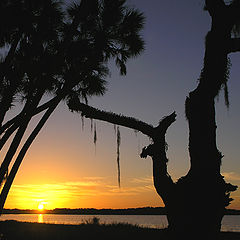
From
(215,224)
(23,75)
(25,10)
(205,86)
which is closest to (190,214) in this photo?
(215,224)

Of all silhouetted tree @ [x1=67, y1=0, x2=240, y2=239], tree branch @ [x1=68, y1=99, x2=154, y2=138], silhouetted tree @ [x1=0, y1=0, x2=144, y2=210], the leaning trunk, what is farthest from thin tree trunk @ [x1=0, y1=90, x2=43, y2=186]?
the leaning trunk

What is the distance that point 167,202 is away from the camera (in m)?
6.98

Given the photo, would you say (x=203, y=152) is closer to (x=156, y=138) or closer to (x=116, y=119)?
(x=156, y=138)

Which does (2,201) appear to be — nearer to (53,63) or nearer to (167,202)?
(53,63)

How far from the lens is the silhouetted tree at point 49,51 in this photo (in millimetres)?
11125

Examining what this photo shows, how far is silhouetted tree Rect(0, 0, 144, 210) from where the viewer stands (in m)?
11.1

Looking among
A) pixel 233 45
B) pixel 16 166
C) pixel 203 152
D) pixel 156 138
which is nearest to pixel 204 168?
pixel 203 152

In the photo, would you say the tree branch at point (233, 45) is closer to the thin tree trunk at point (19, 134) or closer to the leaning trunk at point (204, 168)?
the leaning trunk at point (204, 168)

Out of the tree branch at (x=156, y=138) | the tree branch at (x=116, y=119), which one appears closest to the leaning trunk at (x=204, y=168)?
the tree branch at (x=156, y=138)

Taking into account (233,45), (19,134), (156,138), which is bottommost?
(156,138)

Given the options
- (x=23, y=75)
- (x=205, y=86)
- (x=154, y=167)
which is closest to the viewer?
(x=205, y=86)

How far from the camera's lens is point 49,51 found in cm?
1182

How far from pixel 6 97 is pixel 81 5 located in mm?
3790

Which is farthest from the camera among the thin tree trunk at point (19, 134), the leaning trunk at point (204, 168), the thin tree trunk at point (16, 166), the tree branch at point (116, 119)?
the thin tree trunk at point (16, 166)
